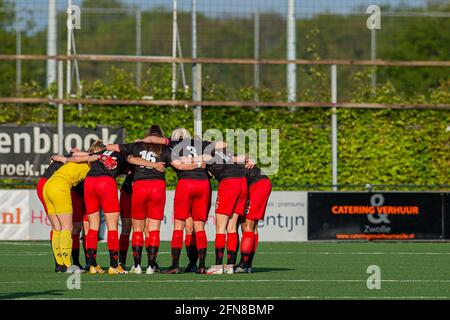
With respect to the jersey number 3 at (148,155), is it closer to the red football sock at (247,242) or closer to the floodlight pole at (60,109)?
the red football sock at (247,242)

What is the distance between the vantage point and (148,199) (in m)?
17.8

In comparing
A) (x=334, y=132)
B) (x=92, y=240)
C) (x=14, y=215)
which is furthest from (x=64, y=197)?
(x=334, y=132)

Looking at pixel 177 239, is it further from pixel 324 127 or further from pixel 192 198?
pixel 324 127

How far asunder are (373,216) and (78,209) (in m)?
10.4

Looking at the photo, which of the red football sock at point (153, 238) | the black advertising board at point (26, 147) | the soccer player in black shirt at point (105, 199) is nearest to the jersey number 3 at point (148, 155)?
the soccer player in black shirt at point (105, 199)

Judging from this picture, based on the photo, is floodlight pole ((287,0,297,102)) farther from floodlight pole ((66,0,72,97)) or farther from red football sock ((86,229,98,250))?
red football sock ((86,229,98,250))

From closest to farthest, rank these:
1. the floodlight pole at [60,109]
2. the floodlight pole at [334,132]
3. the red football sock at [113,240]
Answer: the red football sock at [113,240] → the floodlight pole at [60,109] → the floodlight pole at [334,132]

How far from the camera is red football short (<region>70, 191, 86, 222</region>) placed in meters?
18.8

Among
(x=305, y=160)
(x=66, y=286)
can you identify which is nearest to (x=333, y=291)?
(x=66, y=286)

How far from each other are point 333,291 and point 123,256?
4.66m

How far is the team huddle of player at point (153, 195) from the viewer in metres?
17.8

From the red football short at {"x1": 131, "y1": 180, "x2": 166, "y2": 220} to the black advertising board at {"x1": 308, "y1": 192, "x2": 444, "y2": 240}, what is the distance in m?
10.1

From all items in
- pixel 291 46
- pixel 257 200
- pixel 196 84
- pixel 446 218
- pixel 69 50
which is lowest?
pixel 446 218

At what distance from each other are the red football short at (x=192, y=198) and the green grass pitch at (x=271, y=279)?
3.01 ft
